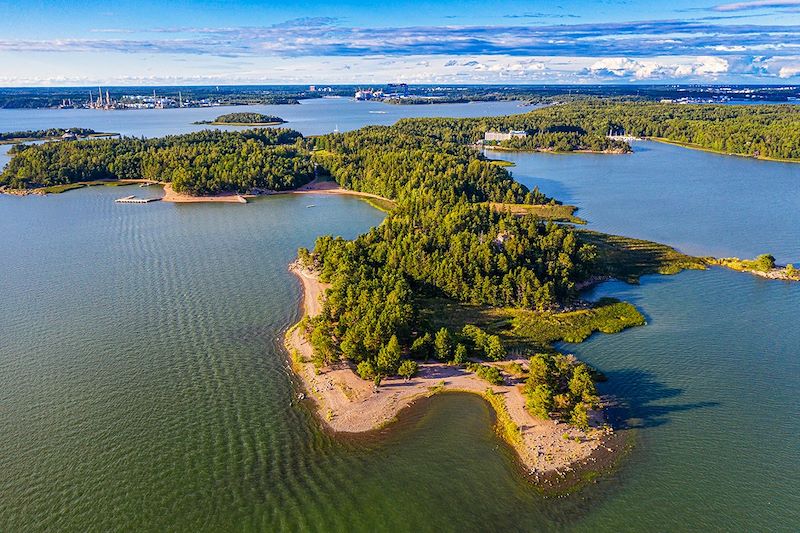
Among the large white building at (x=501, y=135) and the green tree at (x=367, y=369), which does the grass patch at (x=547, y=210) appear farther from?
the large white building at (x=501, y=135)

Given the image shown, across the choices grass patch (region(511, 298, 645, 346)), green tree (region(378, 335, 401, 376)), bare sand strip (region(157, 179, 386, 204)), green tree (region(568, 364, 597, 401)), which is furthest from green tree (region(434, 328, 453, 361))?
bare sand strip (region(157, 179, 386, 204))

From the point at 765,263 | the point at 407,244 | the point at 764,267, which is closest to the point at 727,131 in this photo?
the point at 765,263

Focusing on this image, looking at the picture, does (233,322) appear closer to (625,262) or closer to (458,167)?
(625,262)

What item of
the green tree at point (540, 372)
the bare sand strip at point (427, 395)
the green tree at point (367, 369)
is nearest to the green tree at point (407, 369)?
the bare sand strip at point (427, 395)

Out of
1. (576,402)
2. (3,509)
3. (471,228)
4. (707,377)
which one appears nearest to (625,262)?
(471,228)

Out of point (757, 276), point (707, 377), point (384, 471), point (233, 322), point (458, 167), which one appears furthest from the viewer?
point (458, 167)

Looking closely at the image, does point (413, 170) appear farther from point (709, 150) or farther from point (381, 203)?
point (709, 150)
